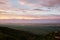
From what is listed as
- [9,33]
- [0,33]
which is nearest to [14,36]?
[9,33]

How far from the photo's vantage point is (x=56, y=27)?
143 centimetres

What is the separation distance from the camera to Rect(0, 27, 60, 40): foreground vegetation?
1324 millimetres

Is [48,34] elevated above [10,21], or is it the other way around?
[10,21]

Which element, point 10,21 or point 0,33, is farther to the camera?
point 0,33

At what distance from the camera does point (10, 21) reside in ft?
4.07

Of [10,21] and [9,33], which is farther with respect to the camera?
[9,33]

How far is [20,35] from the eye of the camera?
1.37 m

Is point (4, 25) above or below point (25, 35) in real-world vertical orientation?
above

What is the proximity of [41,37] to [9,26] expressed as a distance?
41 cm

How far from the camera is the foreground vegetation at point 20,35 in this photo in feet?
4.34

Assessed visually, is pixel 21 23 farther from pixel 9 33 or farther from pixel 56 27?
pixel 56 27

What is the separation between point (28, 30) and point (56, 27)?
0.36 metres

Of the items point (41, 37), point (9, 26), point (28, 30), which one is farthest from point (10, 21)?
point (41, 37)

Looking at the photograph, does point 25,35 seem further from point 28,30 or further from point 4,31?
point 4,31
